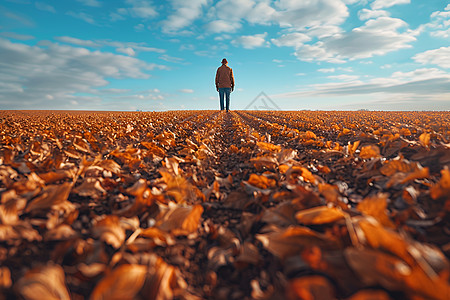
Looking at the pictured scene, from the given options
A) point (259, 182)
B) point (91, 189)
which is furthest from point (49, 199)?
point (259, 182)

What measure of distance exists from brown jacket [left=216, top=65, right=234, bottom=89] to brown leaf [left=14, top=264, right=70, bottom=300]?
47.0 feet

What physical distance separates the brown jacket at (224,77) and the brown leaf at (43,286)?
563 inches

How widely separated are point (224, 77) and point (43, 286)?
14549 millimetres

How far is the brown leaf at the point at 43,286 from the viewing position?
721 mm

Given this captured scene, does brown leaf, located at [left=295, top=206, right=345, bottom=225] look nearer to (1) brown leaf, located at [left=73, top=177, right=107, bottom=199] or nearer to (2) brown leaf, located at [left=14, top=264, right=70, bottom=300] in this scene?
(2) brown leaf, located at [left=14, top=264, right=70, bottom=300]

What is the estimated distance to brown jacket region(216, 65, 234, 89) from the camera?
14.5 m

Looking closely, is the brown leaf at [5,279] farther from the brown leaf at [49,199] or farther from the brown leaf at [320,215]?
the brown leaf at [320,215]

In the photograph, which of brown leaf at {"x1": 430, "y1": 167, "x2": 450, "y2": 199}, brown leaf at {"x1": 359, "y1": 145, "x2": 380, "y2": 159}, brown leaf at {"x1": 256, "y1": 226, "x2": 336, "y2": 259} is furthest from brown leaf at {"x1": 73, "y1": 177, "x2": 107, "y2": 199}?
brown leaf at {"x1": 359, "y1": 145, "x2": 380, "y2": 159}

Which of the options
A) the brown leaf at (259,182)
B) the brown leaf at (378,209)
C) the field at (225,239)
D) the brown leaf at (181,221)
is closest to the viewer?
the field at (225,239)

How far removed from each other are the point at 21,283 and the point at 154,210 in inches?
27.6

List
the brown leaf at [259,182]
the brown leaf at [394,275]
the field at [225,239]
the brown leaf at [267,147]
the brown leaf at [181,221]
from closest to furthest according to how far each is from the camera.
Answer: the brown leaf at [394,275] < the field at [225,239] < the brown leaf at [181,221] < the brown leaf at [259,182] < the brown leaf at [267,147]

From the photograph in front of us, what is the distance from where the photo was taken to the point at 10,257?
39.9 inches

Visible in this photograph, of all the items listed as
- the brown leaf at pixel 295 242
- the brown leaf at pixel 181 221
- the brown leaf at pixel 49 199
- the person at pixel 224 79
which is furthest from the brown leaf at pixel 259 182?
the person at pixel 224 79

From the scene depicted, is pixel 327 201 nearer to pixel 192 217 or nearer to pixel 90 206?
pixel 192 217
